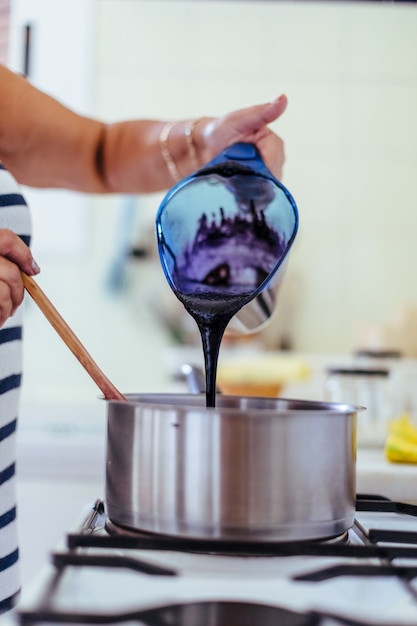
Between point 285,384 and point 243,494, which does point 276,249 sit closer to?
point 243,494

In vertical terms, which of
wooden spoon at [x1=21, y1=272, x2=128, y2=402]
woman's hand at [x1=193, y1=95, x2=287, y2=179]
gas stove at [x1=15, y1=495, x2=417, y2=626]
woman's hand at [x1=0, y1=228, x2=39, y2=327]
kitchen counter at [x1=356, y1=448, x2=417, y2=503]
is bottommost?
kitchen counter at [x1=356, y1=448, x2=417, y2=503]

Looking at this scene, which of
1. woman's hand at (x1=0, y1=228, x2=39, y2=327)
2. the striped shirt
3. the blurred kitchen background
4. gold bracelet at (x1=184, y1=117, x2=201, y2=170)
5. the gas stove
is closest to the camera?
the gas stove

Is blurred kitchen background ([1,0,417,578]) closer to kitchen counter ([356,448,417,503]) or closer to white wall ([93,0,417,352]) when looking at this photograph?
white wall ([93,0,417,352])

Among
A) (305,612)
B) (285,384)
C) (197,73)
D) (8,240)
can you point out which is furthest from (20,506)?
(197,73)

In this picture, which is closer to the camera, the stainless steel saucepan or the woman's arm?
the stainless steel saucepan

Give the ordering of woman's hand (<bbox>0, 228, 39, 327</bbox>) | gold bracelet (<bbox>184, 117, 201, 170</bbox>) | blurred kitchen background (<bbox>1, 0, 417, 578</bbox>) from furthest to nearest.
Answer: blurred kitchen background (<bbox>1, 0, 417, 578</bbox>) < gold bracelet (<bbox>184, 117, 201, 170</bbox>) < woman's hand (<bbox>0, 228, 39, 327</bbox>)

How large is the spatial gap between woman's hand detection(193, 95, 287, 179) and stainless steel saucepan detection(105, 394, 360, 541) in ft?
0.96

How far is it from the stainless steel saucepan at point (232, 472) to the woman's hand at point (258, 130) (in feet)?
0.96

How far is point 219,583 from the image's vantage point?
38 centimetres

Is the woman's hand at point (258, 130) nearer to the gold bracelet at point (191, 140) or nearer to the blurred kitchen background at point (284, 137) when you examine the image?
the gold bracelet at point (191, 140)

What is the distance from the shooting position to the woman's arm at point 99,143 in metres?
0.66

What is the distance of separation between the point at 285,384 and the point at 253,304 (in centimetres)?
73

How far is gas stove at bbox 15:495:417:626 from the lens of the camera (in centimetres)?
34

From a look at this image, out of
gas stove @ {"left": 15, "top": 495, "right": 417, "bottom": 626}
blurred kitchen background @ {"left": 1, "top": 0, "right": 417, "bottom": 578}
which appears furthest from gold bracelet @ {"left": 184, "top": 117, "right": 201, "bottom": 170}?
blurred kitchen background @ {"left": 1, "top": 0, "right": 417, "bottom": 578}
